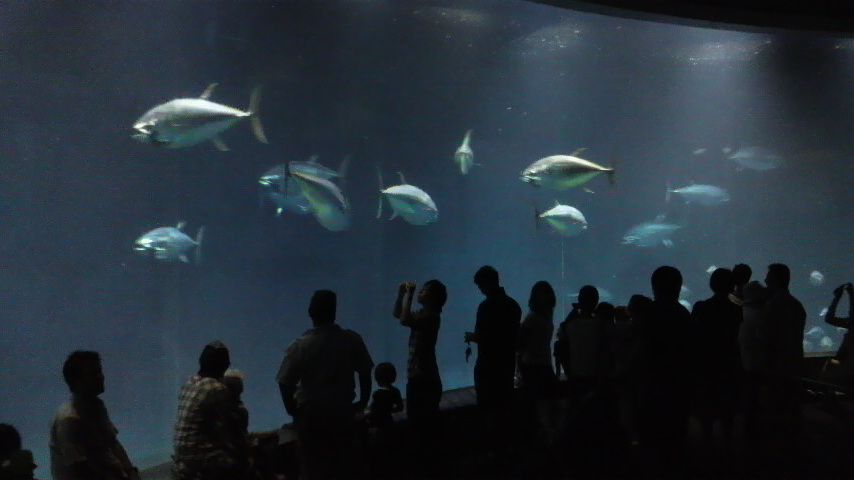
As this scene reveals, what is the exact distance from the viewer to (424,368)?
3369 millimetres

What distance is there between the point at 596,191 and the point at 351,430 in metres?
21.9

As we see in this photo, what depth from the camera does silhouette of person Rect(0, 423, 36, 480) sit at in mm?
2529

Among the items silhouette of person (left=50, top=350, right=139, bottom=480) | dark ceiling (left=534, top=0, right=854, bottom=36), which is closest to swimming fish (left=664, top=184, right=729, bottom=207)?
dark ceiling (left=534, top=0, right=854, bottom=36)

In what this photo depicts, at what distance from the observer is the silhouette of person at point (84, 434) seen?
93.8 inches

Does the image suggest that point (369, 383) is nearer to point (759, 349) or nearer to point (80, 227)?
point (759, 349)

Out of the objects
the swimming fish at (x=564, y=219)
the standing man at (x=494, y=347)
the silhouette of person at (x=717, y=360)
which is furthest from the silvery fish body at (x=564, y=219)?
the standing man at (x=494, y=347)

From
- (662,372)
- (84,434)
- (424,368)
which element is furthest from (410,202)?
(84,434)

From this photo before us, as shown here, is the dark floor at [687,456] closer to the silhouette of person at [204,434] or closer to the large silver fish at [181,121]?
the silhouette of person at [204,434]

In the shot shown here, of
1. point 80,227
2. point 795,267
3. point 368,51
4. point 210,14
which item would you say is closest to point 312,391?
point 368,51

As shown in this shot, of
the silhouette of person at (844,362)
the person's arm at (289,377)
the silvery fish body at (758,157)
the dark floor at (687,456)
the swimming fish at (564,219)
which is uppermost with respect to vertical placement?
the silvery fish body at (758,157)

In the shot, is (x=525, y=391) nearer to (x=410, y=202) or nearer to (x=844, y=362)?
(x=844, y=362)

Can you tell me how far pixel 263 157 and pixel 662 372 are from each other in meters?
12.1

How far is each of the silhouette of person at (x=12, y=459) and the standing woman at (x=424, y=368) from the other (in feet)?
6.29

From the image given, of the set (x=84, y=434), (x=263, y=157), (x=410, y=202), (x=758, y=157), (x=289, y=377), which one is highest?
(x=263, y=157)
